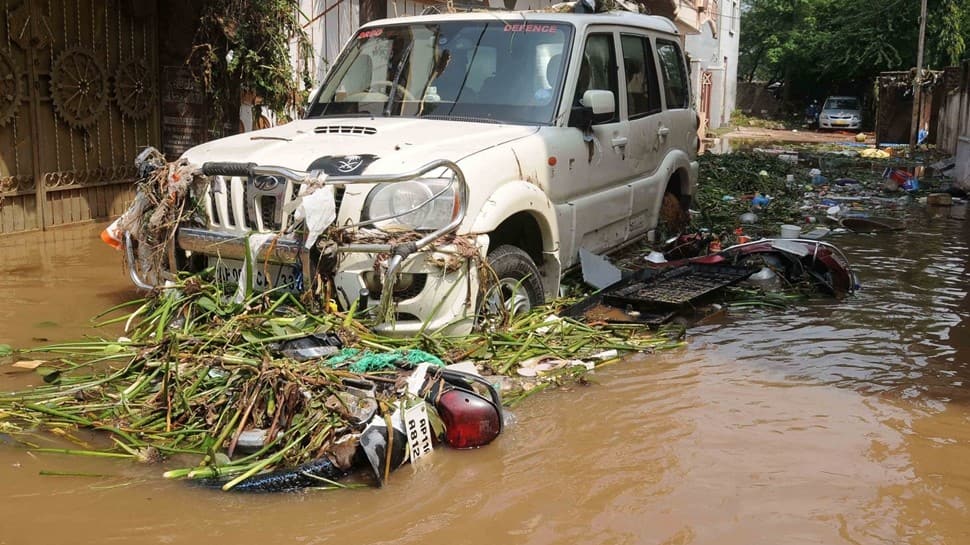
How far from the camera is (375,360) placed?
4211 millimetres

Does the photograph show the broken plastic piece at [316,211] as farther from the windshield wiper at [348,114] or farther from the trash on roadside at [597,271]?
the trash on roadside at [597,271]

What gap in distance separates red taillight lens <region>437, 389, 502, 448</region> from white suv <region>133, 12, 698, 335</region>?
76 cm

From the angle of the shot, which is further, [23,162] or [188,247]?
[23,162]

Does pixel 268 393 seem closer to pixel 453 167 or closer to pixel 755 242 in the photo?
pixel 453 167

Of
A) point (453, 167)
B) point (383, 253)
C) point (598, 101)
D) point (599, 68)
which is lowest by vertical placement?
point (383, 253)

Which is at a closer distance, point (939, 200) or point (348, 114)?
point (348, 114)

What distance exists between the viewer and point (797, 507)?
351 cm

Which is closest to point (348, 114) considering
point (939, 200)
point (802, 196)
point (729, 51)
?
point (802, 196)

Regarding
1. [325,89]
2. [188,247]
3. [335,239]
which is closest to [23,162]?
[325,89]

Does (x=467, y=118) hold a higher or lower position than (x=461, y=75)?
lower

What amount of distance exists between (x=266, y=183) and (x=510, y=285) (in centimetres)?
146

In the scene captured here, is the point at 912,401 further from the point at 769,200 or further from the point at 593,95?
the point at 769,200

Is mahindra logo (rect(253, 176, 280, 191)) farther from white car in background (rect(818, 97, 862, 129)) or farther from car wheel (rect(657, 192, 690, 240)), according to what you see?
white car in background (rect(818, 97, 862, 129))

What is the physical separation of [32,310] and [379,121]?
2.67m
